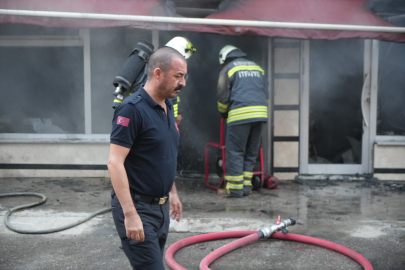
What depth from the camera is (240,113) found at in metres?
6.12

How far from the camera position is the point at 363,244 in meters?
4.24

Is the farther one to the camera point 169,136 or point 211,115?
point 211,115

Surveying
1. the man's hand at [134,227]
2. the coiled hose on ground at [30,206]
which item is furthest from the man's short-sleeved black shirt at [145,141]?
the coiled hose on ground at [30,206]

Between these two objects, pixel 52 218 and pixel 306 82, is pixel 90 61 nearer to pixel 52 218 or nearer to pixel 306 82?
pixel 52 218

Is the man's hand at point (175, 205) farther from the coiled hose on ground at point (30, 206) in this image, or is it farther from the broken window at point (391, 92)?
the broken window at point (391, 92)

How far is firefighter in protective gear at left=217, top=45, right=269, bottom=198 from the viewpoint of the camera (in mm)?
6109

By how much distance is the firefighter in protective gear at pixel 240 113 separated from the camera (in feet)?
20.0

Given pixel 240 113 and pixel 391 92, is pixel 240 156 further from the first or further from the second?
pixel 391 92

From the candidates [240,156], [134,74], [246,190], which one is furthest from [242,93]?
[134,74]

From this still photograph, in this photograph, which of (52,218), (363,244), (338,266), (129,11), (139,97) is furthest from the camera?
(129,11)

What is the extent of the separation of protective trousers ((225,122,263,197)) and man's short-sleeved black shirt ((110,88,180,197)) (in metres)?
3.63

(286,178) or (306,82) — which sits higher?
(306,82)

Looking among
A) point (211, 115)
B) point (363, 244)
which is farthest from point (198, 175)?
A: point (363, 244)

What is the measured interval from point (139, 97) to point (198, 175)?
5.20 m
